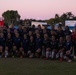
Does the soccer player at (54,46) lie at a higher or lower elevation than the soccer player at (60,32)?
lower

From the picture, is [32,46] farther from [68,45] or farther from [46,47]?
[68,45]

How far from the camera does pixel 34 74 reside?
9391mm

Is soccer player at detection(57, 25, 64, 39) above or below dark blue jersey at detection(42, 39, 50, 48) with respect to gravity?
above

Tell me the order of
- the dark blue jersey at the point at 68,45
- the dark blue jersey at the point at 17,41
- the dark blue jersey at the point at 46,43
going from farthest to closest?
the dark blue jersey at the point at 17,41, the dark blue jersey at the point at 46,43, the dark blue jersey at the point at 68,45

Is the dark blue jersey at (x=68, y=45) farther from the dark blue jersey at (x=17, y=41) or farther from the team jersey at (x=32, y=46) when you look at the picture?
the dark blue jersey at (x=17, y=41)

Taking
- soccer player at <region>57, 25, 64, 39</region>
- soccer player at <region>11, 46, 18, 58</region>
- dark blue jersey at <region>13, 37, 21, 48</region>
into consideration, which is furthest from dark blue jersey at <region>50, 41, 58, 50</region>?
soccer player at <region>11, 46, 18, 58</region>

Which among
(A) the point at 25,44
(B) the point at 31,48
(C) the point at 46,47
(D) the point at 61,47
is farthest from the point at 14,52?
(D) the point at 61,47

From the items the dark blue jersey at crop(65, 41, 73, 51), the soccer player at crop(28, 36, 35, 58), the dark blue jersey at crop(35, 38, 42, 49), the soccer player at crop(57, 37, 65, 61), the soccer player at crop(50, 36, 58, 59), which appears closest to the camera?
the dark blue jersey at crop(65, 41, 73, 51)

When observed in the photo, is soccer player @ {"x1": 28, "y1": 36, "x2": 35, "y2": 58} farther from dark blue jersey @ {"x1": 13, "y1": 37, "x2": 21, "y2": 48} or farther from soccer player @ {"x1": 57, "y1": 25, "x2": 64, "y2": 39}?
soccer player @ {"x1": 57, "y1": 25, "x2": 64, "y2": 39}

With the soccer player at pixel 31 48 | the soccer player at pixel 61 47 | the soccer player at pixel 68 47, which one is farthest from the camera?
the soccer player at pixel 31 48

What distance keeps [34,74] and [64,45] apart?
179 inches

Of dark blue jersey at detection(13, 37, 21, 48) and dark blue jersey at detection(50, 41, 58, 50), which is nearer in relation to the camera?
dark blue jersey at detection(50, 41, 58, 50)

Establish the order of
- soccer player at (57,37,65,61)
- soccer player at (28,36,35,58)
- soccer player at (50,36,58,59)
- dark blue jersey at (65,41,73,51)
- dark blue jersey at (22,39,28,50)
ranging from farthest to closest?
dark blue jersey at (22,39,28,50) → soccer player at (28,36,35,58) → soccer player at (50,36,58,59) → soccer player at (57,37,65,61) → dark blue jersey at (65,41,73,51)

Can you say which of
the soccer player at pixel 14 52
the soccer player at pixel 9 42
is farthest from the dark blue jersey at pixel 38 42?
the soccer player at pixel 9 42
